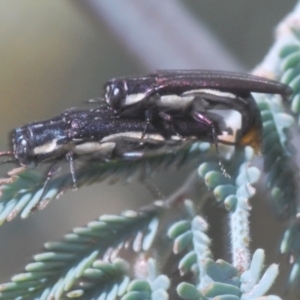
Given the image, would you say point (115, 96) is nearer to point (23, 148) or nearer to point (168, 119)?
point (168, 119)

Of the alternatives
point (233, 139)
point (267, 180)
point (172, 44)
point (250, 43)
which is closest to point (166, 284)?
point (267, 180)

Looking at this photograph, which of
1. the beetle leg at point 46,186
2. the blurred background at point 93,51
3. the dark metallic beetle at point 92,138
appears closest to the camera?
the beetle leg at point 46,186

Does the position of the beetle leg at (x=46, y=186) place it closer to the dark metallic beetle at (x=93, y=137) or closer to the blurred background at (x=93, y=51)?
the dark metallic beetle at (x=93, y=137)

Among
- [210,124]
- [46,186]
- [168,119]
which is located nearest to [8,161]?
[46,186]

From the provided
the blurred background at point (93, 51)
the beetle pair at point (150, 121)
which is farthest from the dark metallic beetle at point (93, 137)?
the blurred background at point (93, 51)

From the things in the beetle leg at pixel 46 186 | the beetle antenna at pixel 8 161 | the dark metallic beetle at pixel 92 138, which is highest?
the dark metallic beetle at pixel 92 138

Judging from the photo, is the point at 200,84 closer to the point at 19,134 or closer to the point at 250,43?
Result: the point at 19,134

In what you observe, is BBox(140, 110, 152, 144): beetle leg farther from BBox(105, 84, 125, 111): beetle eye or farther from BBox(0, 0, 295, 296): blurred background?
BBox(0, 0, 295, 296): blurred background
